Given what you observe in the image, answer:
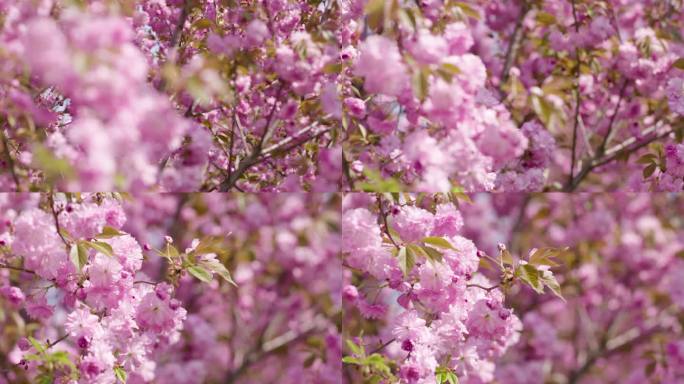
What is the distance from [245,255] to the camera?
3658 millimetres

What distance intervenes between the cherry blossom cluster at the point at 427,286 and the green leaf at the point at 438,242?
0.04 feet

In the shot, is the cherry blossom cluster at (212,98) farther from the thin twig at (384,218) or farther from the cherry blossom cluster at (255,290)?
the cherry blossom cluster at (255,290)

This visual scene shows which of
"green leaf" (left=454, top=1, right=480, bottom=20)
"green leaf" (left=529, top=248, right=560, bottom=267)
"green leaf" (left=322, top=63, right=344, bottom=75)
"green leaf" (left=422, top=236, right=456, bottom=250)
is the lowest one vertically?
"green leaf" (left=529, top=248, right=560, bottom=267)

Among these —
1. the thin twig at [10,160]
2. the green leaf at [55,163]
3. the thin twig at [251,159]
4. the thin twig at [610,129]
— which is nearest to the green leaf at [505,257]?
the thin twig at [251,159]

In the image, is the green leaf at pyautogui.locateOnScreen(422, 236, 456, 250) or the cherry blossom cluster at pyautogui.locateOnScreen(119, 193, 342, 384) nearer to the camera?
the green leaf at pyautogui.locateOnScreen(422, 236, 456, 250)

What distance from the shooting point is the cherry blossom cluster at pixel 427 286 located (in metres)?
1.98

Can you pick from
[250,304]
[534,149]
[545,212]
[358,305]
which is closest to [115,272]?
[358,305]

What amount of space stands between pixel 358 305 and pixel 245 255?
4.92ft

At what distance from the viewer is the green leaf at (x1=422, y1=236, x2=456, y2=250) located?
1851mm

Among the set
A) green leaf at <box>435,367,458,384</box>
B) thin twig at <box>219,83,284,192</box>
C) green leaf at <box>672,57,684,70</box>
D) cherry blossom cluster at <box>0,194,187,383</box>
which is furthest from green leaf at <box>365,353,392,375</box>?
green leaf at <box>672,57,684,70</box>

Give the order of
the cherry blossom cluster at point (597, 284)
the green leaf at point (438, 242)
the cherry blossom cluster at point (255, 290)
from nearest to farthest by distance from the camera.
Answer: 1. the green leaf at point (438, 242)
2. the cherry blossom cluster at point (255, 290)
3. the cherry blossom cluster at point (597, 284)

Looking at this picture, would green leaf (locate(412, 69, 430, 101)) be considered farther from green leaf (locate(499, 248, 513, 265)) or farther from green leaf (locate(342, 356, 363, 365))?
green leaf (locate(342, 356, 363, 365))

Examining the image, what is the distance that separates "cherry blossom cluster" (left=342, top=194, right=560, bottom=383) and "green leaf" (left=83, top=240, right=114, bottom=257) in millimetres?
644

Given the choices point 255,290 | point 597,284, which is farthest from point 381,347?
point 597,284
